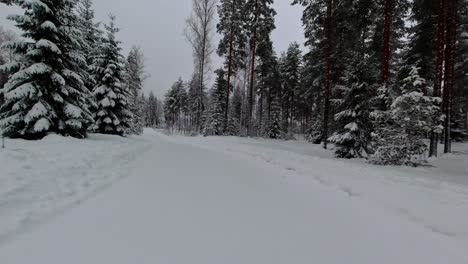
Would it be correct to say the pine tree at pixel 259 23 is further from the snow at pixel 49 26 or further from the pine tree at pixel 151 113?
the pine tree at pixel 151 113

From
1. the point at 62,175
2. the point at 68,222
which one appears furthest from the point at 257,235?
the point at 62,175

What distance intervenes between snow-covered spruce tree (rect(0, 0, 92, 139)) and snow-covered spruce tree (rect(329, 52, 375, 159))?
12.2m

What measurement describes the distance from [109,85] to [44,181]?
1513 cm

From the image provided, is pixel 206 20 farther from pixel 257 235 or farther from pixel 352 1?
pixel 257 235

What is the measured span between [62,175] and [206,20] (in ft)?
80.8

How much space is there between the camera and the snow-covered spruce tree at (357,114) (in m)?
12.8

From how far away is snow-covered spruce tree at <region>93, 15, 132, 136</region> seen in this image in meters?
18.3

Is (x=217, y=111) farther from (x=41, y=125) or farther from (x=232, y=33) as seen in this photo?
(x=41, y=125)

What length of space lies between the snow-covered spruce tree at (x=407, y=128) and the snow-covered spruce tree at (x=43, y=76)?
42.6 ft

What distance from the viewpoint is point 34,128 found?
11.1 meters

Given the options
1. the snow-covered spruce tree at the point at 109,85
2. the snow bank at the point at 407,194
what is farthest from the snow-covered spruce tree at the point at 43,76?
the snow bank at the point at 407,194

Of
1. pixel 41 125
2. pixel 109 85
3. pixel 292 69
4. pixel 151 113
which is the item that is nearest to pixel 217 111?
pixel 292 69

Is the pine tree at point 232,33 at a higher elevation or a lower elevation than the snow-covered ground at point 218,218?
higher

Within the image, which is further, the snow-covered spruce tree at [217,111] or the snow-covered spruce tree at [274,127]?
the snow-covered spruce tree at [217,111]
